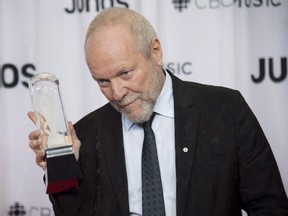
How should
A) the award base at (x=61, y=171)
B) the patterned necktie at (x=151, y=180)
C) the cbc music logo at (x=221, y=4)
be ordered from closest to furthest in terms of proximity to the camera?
1. the award base at (x=61, y=171)
2. the patterned necktie at (x=151, y=180)
3. the cbc music logo at (x=221, y=4)

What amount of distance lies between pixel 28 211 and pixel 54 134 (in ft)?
2.81

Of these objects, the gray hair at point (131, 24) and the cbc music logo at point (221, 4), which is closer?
the gray hair at point (131, 24)

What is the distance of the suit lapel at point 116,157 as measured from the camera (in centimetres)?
129

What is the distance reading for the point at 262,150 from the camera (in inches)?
50.4

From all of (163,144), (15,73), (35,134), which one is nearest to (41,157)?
(35,134)

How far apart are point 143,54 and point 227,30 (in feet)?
2.29

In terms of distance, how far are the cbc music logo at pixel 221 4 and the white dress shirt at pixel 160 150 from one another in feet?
1.81

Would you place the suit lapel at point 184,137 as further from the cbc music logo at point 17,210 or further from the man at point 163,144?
the cbc music logo at point 17,210

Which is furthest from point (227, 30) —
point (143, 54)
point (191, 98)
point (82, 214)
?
point (82, 214)

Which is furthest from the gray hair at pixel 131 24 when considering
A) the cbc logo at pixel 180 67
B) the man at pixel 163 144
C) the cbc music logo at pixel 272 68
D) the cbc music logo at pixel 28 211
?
the cbc music logo at pixel 28 211

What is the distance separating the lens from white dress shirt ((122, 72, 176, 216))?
1281mm

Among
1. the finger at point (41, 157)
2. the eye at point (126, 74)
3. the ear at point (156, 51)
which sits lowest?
the finger at point (41, 157)

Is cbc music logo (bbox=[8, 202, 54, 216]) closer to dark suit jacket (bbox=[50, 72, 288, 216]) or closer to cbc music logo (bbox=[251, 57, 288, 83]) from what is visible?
dark suit jacket (bbox=[50, 72, 288, 216])

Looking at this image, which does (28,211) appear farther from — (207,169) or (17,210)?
(207,169)
